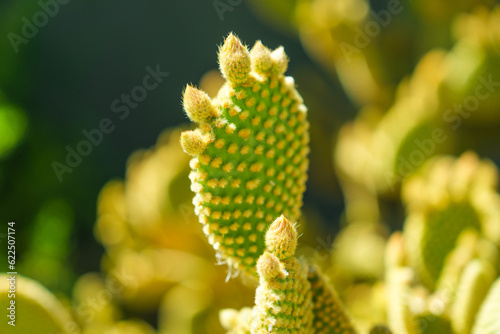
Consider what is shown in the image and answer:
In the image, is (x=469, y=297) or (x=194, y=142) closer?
(x=194, y=142)

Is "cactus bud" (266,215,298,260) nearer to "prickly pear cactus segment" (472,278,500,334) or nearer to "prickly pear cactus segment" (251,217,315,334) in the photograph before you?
"prickly pear cactus segment" (251,217,315,334)

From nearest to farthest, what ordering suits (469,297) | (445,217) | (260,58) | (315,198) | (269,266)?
(269,266), (260,58), (469,297), (445,217), (315,198)

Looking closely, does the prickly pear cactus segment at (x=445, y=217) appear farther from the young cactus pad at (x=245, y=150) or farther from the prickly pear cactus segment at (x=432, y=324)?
the young cactus pad at (x=245, y=150)

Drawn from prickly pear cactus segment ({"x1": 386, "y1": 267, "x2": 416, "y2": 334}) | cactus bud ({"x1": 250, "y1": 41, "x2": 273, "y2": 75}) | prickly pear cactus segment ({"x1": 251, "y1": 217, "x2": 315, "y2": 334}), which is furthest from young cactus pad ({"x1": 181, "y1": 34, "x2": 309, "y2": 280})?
prickly pear cactus segment ({"x1": 386, "y1": 267, "x2": 416, "y2": 334})

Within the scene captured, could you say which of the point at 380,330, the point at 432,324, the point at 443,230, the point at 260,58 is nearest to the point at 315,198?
the point at 443,230

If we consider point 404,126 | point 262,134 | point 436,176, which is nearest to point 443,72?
point 404,126

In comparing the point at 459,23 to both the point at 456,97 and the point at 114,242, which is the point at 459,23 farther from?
the point at 114,242

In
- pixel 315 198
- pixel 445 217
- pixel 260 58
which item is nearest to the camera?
pixel 260 58

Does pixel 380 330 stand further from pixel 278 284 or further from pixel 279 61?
pixel 279 61
